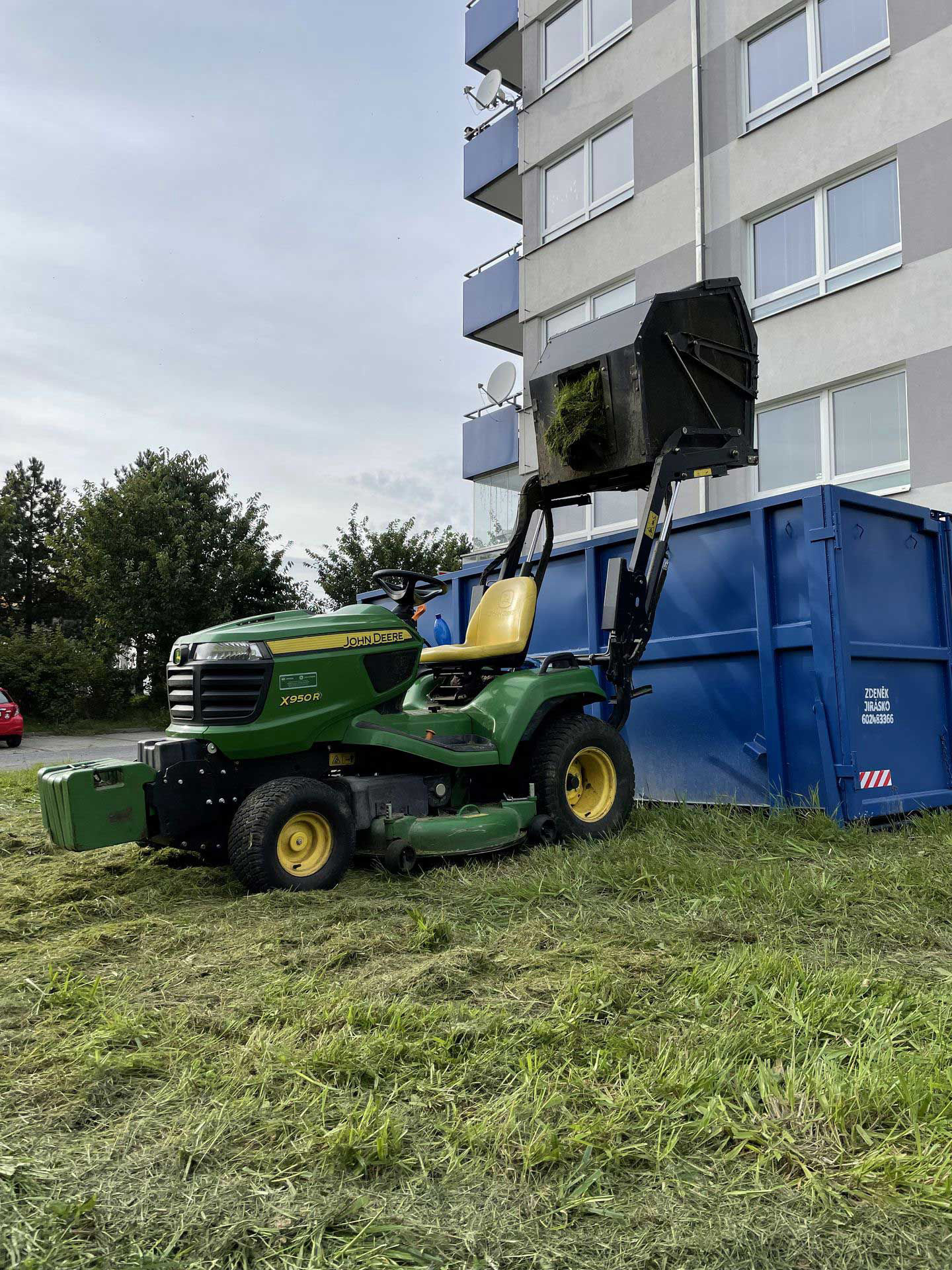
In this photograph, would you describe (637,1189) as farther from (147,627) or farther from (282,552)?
(282,552)

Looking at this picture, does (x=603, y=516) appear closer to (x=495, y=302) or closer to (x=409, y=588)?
(x=495, y=302)

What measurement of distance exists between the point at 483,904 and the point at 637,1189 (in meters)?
2.24

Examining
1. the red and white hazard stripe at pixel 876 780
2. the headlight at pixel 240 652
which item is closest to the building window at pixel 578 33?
the red and white hazard stripe at pixel 876 780

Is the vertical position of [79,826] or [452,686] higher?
[452,686]

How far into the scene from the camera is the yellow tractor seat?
219 inches

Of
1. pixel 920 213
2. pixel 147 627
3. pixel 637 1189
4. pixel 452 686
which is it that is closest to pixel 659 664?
pixel 452 686

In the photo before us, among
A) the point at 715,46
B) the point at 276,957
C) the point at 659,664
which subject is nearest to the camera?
the point at 276,957

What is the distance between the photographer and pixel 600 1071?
236 cm

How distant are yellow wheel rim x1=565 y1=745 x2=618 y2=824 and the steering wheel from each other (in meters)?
1.19

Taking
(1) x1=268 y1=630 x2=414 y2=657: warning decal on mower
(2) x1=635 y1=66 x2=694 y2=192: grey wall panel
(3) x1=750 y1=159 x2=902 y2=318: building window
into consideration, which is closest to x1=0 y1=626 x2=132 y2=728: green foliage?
(2) x1=635 y1=66 x2=694 y2=192: grey wall panel

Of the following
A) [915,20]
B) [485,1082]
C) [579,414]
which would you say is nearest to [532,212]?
[915,20]

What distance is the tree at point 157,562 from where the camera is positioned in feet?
77.6

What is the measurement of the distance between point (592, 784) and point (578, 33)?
14.0m

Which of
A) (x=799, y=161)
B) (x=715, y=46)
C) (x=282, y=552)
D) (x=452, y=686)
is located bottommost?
(x=452, y=686)
